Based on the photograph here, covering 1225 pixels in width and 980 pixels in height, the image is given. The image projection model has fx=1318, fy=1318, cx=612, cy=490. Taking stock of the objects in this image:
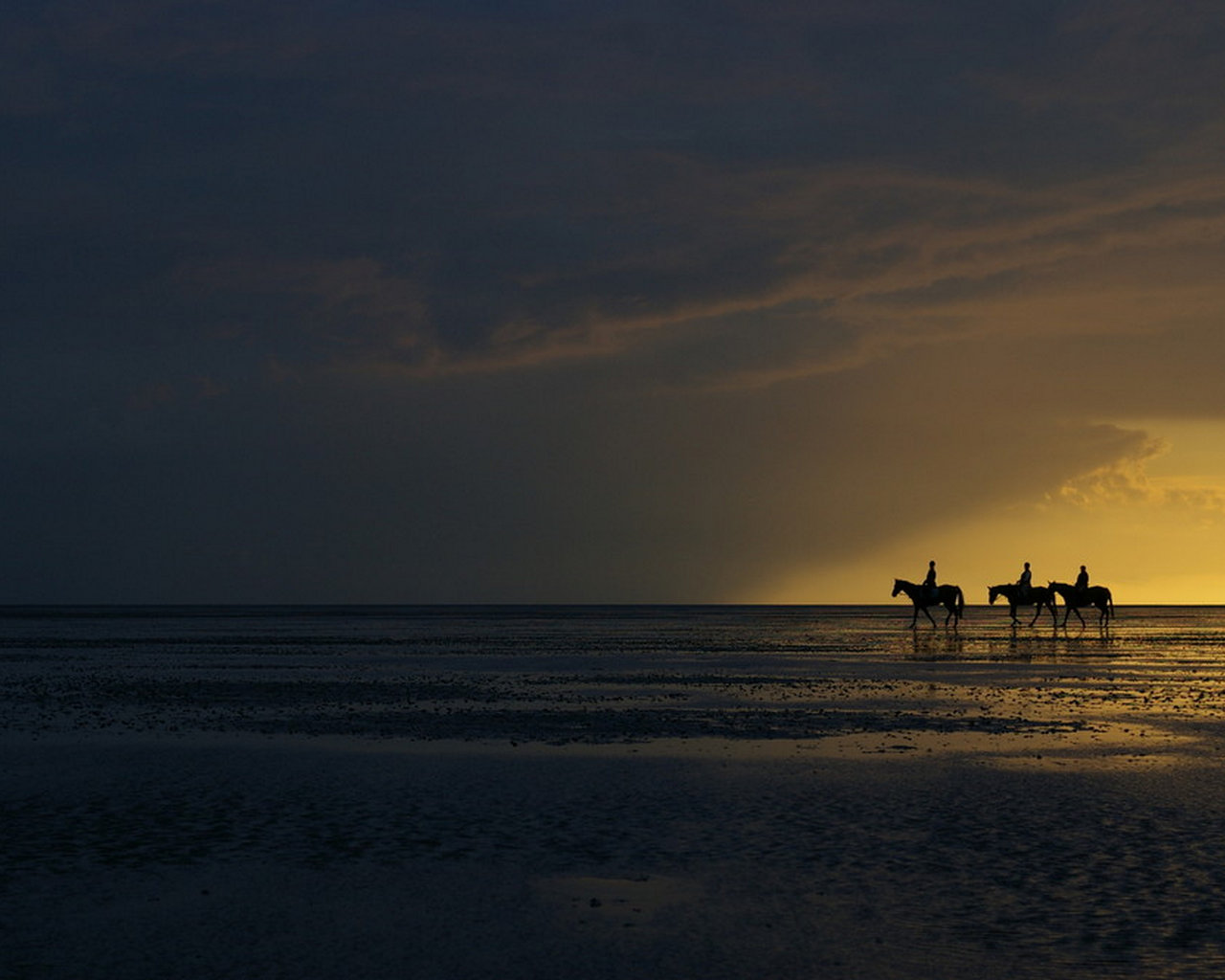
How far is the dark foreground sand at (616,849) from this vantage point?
9.40 meters

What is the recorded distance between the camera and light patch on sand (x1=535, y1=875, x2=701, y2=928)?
33.9ft

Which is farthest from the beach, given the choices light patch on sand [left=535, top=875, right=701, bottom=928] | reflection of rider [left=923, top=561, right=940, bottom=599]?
reflection of rider [left=923, top=561, right=940, bottom=599]

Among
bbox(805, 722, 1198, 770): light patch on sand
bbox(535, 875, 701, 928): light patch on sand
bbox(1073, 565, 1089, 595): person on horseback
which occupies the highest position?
bbox(1073, 565, 1089, 595): person on horseback

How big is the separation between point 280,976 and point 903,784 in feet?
32.2

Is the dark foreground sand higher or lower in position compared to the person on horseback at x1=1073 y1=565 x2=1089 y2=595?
lower

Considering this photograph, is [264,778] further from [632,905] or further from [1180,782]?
[1180,782]

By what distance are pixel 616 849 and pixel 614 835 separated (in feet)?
2.16

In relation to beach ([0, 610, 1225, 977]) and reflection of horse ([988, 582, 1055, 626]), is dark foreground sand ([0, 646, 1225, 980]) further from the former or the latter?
reflection of horse ([988, 582, 1055, 626])

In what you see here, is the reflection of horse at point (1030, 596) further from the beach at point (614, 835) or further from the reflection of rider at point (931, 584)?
the beach at point (614, 835)

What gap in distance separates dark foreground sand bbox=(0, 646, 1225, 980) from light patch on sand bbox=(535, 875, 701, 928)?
0.11 feet

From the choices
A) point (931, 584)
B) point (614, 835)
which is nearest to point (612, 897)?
point (614, 835)

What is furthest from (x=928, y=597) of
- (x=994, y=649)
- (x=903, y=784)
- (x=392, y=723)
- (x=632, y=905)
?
(x=632, y=905)

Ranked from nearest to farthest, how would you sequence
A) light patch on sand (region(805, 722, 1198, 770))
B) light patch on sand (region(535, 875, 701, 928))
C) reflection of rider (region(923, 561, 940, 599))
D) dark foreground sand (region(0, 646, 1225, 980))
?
dark foreground sand (region(0, 646, 1225, 980)) → light patch on sand (region(535, 875, 701, 928)) → light patch on sand (region(805, 722, 1198, 770)) → reflection of rider (region(923, 561, 940, 599))

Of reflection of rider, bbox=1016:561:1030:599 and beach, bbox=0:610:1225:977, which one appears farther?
reflection of rider, bbox=1016:561:1030:599
